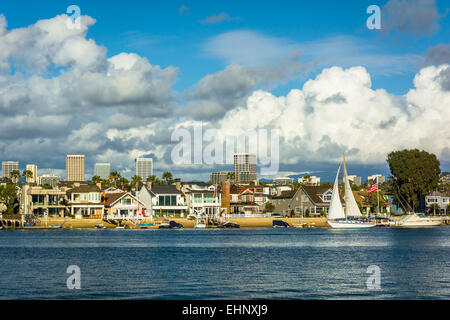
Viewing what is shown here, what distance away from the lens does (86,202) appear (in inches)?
4811

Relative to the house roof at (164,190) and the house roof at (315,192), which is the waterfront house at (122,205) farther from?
the house roof at (315,192)

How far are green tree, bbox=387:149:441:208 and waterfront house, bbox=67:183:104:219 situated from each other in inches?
2563

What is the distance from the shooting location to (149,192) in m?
129

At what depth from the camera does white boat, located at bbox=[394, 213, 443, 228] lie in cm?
12400

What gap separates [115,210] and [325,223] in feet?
147

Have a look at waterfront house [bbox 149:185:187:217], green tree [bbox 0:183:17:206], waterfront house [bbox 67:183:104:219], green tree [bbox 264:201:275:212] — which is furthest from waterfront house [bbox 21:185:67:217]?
green tree [bbox 264:201:275:212]

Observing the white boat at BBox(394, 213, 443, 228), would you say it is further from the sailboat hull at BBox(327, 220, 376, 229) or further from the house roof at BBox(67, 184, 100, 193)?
the house roof at BBox(67, 184, 100, 193)

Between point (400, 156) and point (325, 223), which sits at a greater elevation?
point (400, 156)

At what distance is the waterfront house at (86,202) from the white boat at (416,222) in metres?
64.1

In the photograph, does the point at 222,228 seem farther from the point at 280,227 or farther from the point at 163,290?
the point at 163,290

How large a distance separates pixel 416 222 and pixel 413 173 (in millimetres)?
10671

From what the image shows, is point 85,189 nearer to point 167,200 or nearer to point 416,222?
point 167,200
